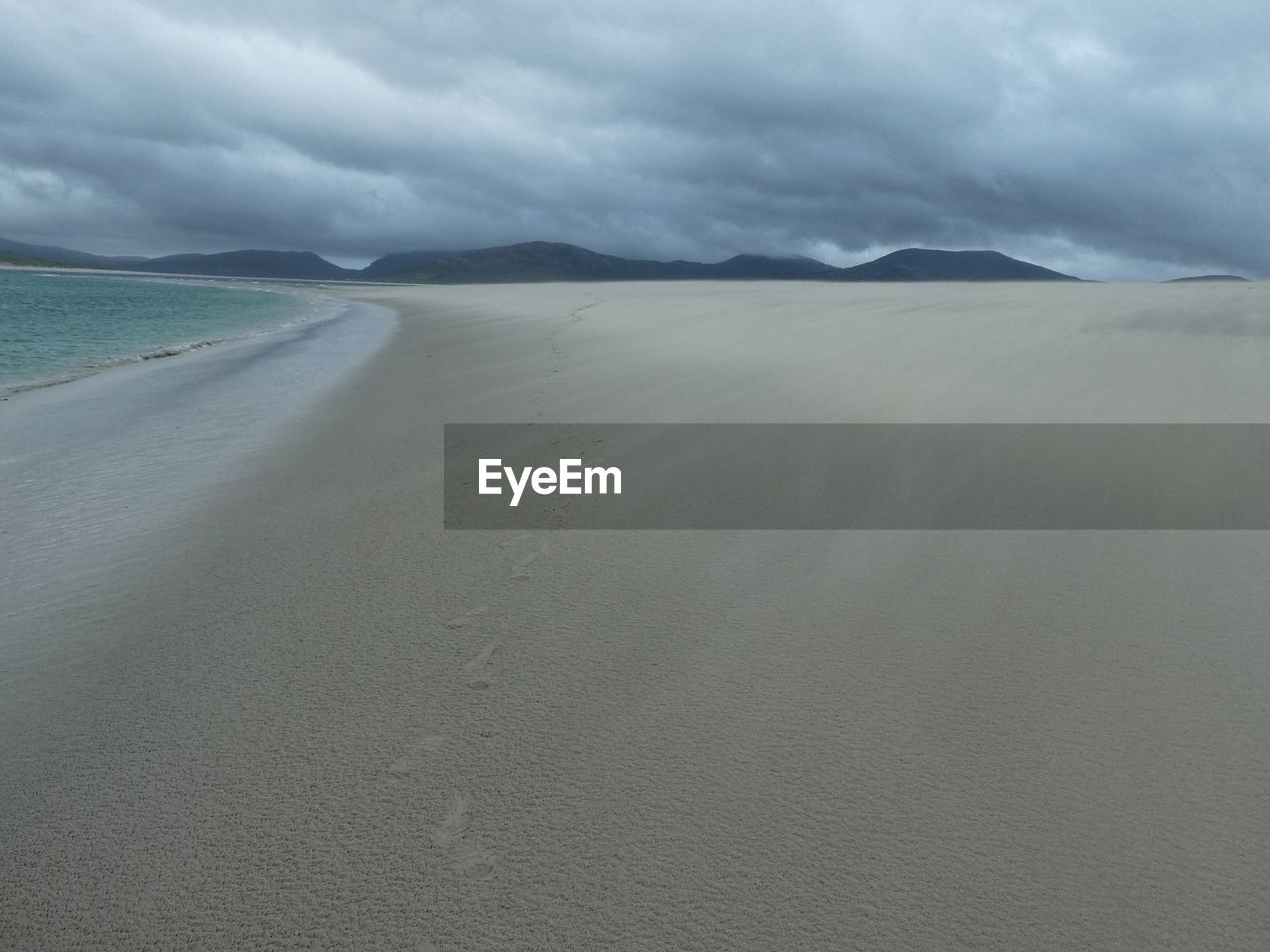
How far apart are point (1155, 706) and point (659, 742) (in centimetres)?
167

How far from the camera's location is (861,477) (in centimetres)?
562

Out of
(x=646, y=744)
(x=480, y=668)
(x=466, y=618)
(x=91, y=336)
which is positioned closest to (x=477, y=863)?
(x=646, y=744)

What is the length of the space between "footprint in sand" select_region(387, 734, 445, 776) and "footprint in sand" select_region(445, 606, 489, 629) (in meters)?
0.85

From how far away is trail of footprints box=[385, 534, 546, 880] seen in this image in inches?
85.7

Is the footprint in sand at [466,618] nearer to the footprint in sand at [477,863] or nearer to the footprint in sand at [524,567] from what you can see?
the footprint in sand at [524,567]

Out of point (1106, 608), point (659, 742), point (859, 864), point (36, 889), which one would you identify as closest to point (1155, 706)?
point (1106, 608)

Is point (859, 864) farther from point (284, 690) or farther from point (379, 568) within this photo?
point (379, 568)

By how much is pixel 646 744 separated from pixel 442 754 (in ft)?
2.08

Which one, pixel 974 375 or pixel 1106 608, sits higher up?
pixel 974 375

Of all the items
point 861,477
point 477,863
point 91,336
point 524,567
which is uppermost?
point 861,477

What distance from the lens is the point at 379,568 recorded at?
4230mm

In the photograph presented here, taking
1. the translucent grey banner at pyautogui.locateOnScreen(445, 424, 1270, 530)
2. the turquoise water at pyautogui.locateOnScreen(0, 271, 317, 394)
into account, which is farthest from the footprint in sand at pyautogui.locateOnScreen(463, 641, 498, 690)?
the turquoise water at pyautogui.locateOnScreen(0, 271, 317, 394)

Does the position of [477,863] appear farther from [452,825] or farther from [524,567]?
[524,567]

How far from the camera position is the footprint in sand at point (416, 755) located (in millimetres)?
2545
